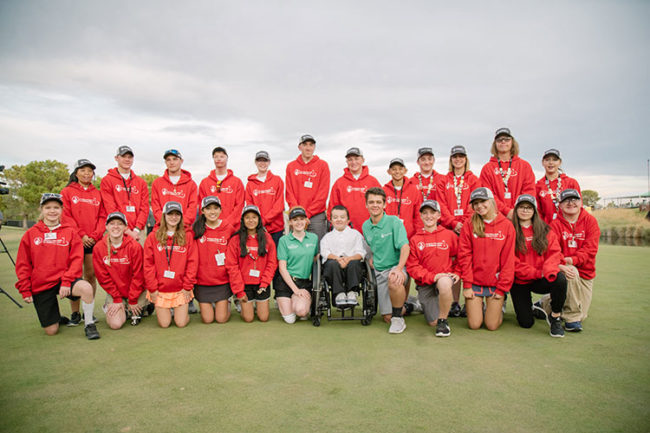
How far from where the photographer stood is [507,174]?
5156 millimetres

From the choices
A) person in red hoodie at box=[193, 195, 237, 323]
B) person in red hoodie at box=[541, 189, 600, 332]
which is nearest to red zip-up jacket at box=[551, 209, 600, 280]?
person in red hoodie at box=[541, 189, 600, 332]

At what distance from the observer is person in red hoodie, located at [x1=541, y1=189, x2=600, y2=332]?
4.27m

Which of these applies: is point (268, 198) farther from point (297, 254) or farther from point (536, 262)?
point (536, 262)

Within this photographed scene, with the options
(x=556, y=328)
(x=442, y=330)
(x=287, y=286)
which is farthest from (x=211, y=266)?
(x=556, y=328)

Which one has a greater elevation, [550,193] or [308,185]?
[308,185]

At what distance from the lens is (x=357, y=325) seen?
14.9ft

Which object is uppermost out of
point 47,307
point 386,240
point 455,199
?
point 455,199

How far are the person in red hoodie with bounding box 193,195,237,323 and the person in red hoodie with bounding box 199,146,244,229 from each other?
2.02 ft

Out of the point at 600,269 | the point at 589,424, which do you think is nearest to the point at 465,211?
the point at 589,424

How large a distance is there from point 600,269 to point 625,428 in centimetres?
757

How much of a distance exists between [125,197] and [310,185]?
2520mm

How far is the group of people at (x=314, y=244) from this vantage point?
4.34 m

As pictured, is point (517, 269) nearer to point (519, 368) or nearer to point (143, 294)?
point (519, 368)

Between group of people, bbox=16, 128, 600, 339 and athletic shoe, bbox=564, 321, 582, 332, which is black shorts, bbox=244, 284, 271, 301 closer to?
group of people, bbox=16, 128, 600, 339
